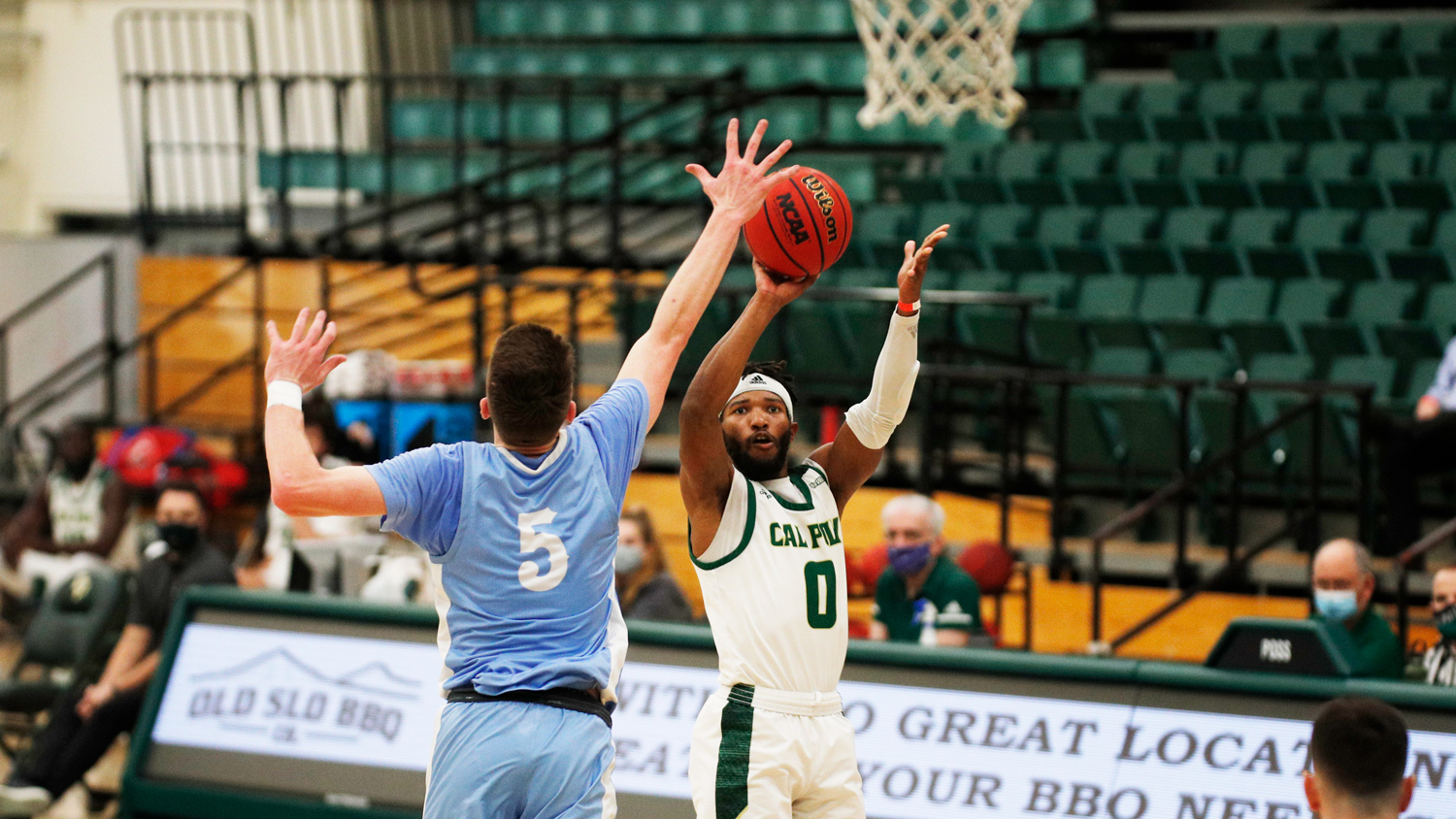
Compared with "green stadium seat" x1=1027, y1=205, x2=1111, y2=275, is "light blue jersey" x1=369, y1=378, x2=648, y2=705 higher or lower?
lower

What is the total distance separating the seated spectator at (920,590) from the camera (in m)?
6.29

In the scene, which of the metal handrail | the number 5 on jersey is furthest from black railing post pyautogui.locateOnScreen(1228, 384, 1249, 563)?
the number 5 on jersey

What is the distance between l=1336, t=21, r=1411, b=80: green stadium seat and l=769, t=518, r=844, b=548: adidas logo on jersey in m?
9.26

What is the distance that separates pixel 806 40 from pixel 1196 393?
736 cm

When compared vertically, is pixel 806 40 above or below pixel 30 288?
above

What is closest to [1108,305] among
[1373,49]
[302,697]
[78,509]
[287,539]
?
[1373,49]

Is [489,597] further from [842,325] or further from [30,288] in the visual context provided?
[30,288]

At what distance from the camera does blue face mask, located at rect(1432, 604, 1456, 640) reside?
18.6 ft

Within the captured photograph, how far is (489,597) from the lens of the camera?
320cm

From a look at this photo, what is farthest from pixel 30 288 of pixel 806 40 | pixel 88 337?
pixel 806 40

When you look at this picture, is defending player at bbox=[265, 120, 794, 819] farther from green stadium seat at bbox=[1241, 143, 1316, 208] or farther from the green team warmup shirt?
green stadium seat at bbox=[1241, 143, 1316, 208]

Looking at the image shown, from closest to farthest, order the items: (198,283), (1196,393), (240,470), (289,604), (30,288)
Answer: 1. (289,604)
2. (1196,393)
3. (240,470)
4. (198,283)
5. (30,288)

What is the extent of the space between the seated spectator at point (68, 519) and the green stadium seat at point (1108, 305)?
577 centimetres

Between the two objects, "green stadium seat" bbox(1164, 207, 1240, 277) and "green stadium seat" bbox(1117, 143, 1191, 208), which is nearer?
"green stadium seat" bbox(1164, 207, 1240, 277)
